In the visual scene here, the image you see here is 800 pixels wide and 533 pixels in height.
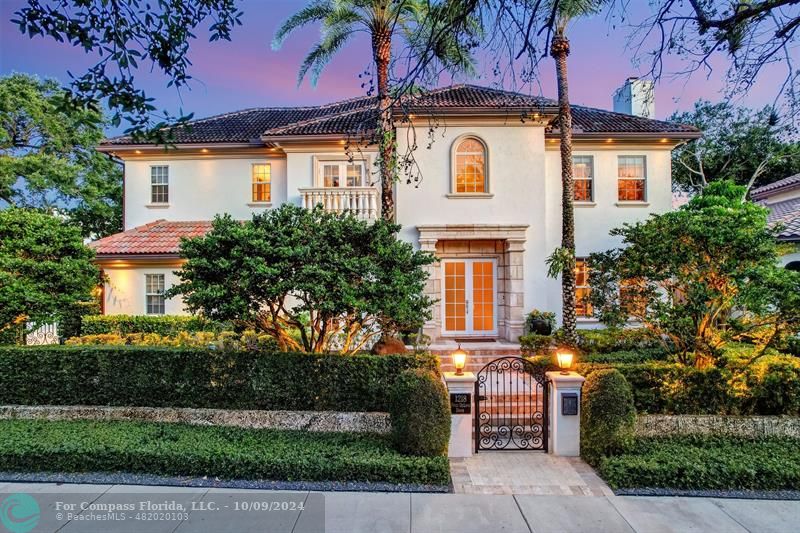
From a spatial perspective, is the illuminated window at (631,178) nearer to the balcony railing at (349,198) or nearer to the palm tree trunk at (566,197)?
the palm tree trunk at (566,197)

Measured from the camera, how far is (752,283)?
6523 mm

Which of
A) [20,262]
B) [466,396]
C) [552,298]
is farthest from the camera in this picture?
[552,298]

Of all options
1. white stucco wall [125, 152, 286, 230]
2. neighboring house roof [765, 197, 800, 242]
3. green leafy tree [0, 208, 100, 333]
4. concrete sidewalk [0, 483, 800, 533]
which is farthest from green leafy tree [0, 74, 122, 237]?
neighboring house roof [765, 197, 800, 242]

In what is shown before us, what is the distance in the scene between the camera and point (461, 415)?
607 cm

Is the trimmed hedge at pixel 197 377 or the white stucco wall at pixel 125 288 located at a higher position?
the white stucco wall at pixel 125 288

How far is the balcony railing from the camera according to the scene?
41.3ft

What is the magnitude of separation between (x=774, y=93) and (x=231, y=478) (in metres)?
8.56

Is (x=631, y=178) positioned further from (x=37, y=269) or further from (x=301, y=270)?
(x=37, y=269)

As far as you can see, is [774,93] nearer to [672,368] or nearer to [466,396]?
[672,368]

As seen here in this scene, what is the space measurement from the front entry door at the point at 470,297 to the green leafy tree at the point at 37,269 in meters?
9.96

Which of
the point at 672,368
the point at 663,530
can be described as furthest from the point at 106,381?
the point at 672,368

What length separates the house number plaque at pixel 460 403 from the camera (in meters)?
6.07

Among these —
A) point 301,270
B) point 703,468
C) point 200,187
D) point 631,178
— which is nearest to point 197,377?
point 301,270

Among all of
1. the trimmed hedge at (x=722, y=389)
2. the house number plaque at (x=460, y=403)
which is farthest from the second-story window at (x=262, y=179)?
the trimmed hedge at (x=722, y=389)
